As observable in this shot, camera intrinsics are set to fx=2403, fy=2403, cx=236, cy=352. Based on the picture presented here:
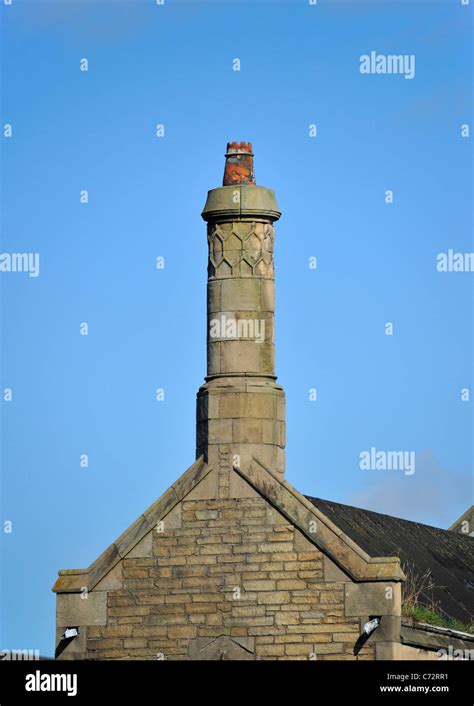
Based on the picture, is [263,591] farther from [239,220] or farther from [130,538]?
[239,220]

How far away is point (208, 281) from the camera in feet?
113

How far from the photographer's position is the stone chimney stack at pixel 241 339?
33875 millimetres

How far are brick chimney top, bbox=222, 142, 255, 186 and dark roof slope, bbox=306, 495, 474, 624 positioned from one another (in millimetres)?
5135

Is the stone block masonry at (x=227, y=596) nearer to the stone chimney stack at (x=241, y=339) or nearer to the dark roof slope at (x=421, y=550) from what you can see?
the stone chimney stack at (x=241, y=339)

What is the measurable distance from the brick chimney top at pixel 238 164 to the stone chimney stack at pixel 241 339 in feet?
1.37

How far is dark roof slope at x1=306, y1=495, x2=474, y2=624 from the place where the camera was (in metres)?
36.4

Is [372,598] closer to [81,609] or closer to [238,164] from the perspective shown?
[81,609]

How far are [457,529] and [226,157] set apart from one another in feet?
Result: 47.3

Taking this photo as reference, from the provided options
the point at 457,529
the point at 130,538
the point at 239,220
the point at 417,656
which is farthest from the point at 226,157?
the point at 457,529

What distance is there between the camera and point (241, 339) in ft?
112

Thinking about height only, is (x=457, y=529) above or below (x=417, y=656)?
above

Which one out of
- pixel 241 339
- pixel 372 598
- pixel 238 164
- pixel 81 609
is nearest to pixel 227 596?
pixel 372 598
